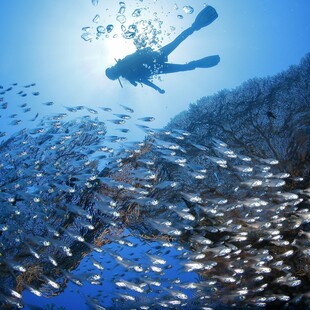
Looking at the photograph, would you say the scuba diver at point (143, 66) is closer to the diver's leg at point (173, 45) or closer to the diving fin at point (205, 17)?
the diver's leg at point (173, 45)

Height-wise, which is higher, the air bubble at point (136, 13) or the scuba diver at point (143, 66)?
the air bubble at point (136, 13)

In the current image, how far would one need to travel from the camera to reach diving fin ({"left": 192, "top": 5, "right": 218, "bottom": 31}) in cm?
1020

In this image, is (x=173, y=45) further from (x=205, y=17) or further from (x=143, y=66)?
(x=205, y=17)

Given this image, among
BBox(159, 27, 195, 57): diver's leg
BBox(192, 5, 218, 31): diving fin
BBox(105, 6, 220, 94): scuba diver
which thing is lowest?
BBox(105, 6, 220, 94): scuba diver

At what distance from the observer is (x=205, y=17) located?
1034 cm

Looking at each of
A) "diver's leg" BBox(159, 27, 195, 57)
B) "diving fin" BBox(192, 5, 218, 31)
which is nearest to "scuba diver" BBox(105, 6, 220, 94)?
"diver's leg" BBox(159, 27, 195, 57)

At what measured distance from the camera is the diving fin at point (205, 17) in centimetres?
1020

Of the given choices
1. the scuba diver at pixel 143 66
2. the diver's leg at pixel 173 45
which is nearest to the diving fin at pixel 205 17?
the diver's leg at pixel 173 45

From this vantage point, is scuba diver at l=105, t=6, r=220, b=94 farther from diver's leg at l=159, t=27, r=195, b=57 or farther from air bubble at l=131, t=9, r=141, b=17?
air bubble at l=131, t=9, r=141, b=17

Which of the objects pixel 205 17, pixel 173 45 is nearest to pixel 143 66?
pixel 173 45

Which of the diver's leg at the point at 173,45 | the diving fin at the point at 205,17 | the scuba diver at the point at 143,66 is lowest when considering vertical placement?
the scuba diver at the point at 143,66

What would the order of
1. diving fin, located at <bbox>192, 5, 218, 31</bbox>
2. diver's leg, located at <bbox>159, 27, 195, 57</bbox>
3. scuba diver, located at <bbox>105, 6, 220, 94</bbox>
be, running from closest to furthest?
scuba diver, located at <bbox>105, 6, 220, 94</bbox> → diver's leg, located at <bbox>159, 27, 195, 57</bbox> → diving fin, located at <bbox>192, 5, 218, 31</bbox>

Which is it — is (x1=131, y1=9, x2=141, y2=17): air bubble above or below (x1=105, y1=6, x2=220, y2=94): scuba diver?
above

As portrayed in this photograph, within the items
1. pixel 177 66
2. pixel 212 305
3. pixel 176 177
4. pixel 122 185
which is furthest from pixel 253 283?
pixel 177 66
